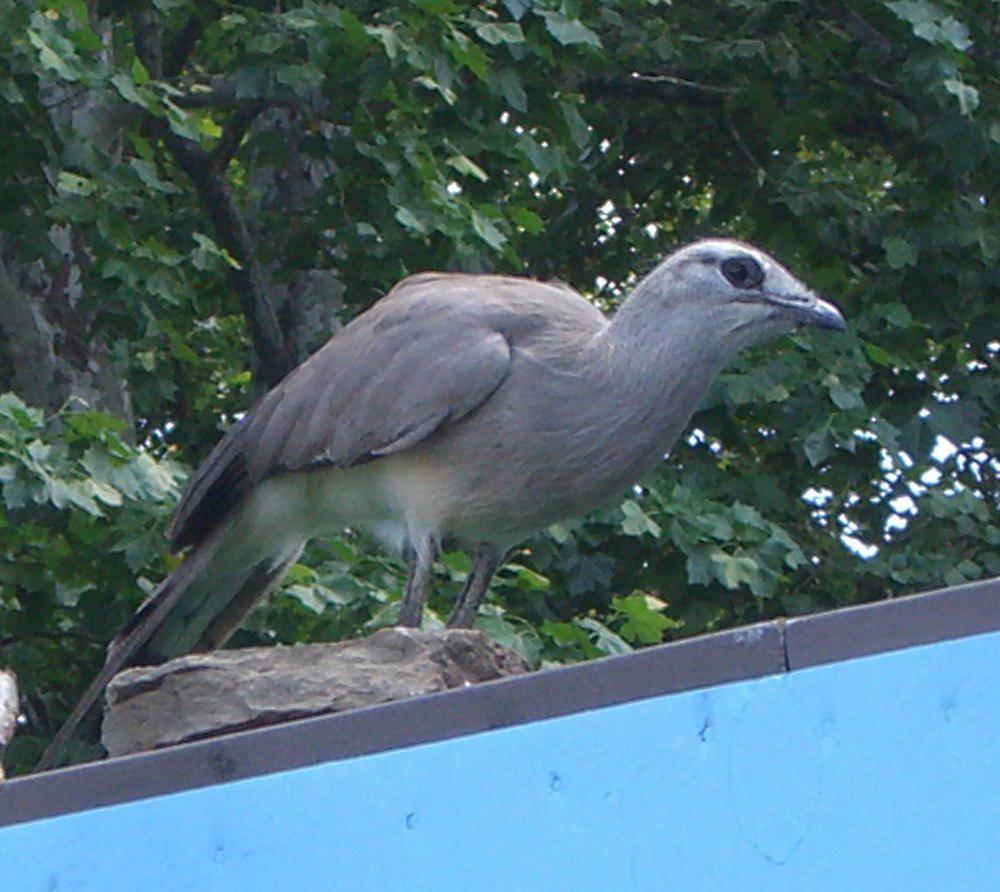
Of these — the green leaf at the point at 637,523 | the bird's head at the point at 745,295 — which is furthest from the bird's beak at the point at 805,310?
the green leaf at the point at 637,523

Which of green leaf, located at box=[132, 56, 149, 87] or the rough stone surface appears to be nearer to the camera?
the rough stone surface

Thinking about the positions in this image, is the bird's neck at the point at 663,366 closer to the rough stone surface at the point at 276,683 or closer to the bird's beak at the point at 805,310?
the bird's beak at the point at 805,310

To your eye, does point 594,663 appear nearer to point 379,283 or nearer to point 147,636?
point 147,636

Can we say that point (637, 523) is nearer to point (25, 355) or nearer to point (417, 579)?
point (25, 355)

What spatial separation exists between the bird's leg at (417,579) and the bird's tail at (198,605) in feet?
1.78

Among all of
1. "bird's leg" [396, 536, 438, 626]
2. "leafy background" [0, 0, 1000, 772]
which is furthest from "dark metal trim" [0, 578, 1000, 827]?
"leafy background" [0, 0, 1000, 772]

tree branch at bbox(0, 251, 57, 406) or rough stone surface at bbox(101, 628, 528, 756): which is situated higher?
rough stone surface at bbox(101, 628, 528, 756)

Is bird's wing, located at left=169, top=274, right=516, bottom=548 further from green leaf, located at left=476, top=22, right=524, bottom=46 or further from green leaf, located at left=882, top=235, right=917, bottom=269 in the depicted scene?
green leaf, located at left=882, top=235, right=917, bottom=269

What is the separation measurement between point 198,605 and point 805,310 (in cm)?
162

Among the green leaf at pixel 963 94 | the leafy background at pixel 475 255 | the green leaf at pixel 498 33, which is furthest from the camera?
the green leaf at pixel 963 94

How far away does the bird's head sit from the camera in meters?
5.00

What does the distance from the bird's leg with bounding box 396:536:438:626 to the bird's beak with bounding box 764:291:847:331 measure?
903 millimetres

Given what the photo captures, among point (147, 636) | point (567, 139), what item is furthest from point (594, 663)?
point (567, 139)

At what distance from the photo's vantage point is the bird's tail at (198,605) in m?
5.50
